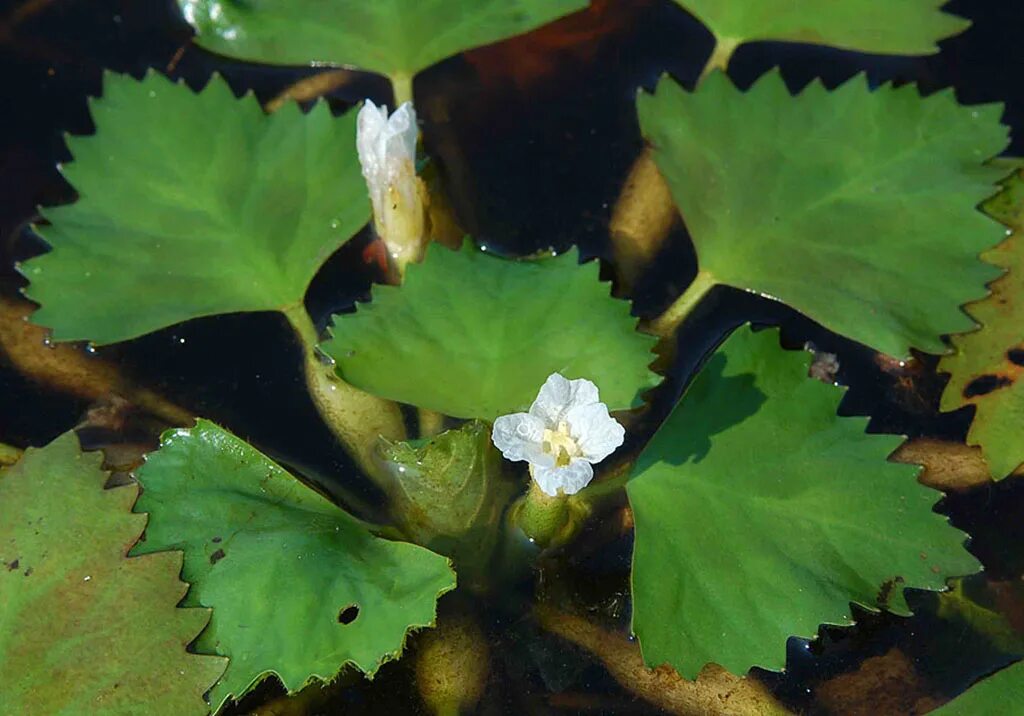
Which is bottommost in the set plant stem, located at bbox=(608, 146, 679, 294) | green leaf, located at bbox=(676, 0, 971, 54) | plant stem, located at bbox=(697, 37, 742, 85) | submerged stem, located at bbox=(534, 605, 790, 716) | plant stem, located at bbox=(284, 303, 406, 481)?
submerged stem, located at bbox=(534, 605, 790, 716)

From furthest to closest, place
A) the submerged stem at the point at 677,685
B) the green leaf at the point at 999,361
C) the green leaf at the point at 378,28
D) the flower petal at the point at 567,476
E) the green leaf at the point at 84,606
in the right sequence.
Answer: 1. the green leaf at the point at 378,28
2. the green leaf at the point at 999,361
3. the submerged stem at the point at 677,685
4. the green leaf at the point at 84,606
5. the flower petal at the point at 567,476

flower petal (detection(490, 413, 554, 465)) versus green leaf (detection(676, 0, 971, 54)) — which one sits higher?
green leaf (detection(676, 0, 971, 54))

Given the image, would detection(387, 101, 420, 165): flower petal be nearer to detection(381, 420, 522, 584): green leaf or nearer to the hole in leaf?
detection(381, 420, 522, 584): green leaf

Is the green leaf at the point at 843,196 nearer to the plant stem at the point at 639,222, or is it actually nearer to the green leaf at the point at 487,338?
the plant stem at the point at 639,222

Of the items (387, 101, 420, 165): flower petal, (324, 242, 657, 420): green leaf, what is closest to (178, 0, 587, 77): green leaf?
(387, 101, 420, 165): flower petal

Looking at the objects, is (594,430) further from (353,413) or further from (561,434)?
(353,413)

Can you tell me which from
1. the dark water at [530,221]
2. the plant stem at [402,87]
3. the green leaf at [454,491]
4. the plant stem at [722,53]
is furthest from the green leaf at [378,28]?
the green leaf at [454,491]

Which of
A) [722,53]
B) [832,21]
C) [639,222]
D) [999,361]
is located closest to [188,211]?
[639,222]
